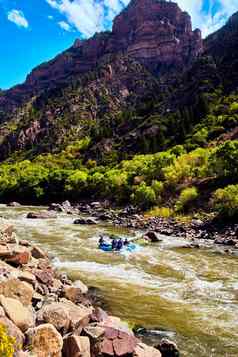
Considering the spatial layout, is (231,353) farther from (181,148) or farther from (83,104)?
(83,104)

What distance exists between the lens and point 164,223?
5634 centimetres

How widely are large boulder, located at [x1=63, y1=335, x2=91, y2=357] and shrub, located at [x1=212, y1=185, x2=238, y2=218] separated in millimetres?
40521

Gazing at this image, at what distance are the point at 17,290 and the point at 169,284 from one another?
1337 cm

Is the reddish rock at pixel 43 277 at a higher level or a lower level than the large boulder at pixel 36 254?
lower

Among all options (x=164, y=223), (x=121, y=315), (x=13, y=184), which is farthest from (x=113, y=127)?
(x=121, y=315)

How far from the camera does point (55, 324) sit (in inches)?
562

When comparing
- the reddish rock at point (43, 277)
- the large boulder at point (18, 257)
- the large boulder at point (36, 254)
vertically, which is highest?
the large boulder at point (18, 257)

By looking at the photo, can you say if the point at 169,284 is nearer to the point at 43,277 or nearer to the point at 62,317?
the point at 43,277

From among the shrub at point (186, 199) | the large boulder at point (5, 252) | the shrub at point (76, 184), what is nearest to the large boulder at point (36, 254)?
the large boulder at point (5, 252)

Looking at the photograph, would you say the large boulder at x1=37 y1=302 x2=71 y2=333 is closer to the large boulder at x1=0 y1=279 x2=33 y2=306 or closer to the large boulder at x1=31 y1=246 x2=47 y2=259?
the large boulder at x1=0 y1=279 x2=33 y2=306

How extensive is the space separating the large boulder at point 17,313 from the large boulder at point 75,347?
1252 millimetres

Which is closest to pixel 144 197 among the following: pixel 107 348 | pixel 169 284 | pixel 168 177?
pixel 168 177

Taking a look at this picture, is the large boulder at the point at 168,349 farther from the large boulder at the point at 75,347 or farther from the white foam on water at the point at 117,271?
the white foam on water at the point at 117,271

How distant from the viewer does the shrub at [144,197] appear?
227ft
